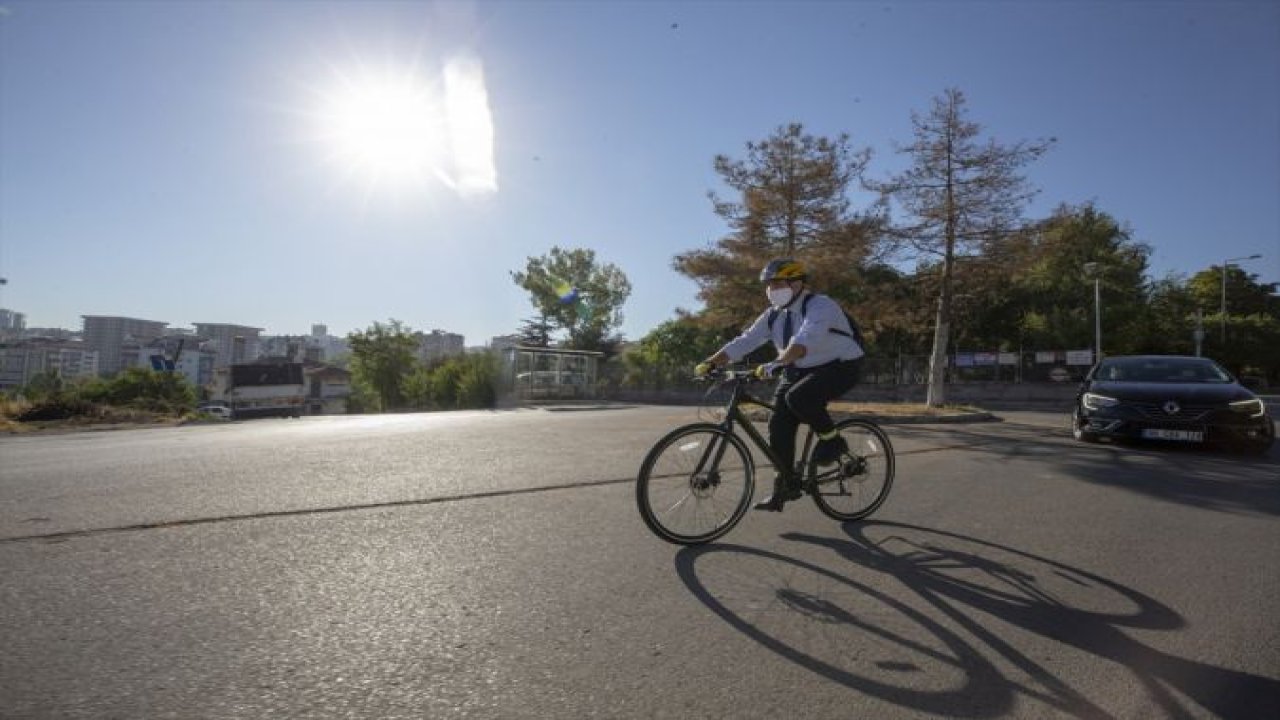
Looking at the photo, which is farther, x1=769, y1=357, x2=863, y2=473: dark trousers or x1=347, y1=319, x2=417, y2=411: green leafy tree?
x1=347, y1=319, x2=417, y2=411: green leafy tree

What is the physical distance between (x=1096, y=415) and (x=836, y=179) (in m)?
11.5

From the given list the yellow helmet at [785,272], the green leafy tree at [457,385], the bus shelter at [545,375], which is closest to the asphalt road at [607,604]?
the yellow helmet at [785,272]

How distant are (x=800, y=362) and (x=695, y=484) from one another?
1.11 meters

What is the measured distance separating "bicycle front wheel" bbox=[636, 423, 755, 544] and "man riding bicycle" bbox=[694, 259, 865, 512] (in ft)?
0.89

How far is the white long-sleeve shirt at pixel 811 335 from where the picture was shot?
4227 millimetres

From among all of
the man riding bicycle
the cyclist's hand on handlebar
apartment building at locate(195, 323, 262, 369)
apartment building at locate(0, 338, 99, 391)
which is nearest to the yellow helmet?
the man riding bicycle

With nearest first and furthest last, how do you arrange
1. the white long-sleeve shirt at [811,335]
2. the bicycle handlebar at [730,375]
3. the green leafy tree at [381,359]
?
1. the bicycle handlebar at [730,375]
2. the white long-sleeve shirt at [811,335]
3. the green leafy tree at [381,359]

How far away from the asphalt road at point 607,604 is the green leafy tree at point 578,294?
2025 inches

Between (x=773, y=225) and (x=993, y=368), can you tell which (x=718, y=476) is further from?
(x=993, y=368)

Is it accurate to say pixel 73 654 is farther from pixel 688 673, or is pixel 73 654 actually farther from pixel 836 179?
pixel 836 179

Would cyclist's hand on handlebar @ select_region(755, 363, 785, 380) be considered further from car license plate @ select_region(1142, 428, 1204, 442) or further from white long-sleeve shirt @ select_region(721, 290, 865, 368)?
car license plate @ select_region(1142, 428, 1204, 442)

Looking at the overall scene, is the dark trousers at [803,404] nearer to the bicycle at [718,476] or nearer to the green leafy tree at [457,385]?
the bicycle at [718,476]

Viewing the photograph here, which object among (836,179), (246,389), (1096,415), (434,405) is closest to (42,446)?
(1096,415)

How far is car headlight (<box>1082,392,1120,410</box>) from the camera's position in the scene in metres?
8.65
